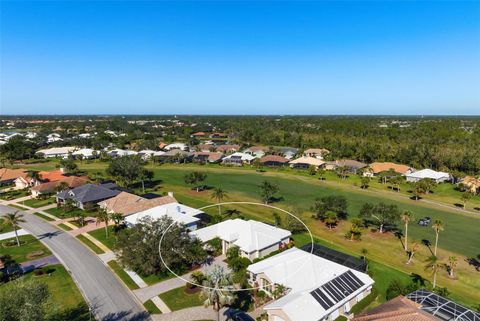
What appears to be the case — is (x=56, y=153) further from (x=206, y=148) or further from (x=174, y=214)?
(x=174, y=214)

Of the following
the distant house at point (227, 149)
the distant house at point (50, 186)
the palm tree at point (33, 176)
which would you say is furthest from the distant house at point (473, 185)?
the palm tree at point (33, 176)

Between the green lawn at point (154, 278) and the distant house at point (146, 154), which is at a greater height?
the distant house at point (146, 154)

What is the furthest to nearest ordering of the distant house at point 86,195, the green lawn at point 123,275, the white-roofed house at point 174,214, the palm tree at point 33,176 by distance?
the palm tree at point 33,176 → the distant house at point 86,195 → the white-roofed house at point 174,214 → the green lawn at point 123,275

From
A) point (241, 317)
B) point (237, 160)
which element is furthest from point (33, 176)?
point (241, 317)

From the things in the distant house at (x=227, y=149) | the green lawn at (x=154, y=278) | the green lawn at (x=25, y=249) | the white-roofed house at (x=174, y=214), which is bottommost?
the green lawn at (x=154, y=278)

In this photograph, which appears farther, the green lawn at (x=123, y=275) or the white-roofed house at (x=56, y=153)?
the white-roofed house at (x=56, y=153)

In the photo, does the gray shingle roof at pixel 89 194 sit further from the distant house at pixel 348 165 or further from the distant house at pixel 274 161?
the distant house at pixel 348 165

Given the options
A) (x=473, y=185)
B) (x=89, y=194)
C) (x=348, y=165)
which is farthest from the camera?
(x=348, y=165)

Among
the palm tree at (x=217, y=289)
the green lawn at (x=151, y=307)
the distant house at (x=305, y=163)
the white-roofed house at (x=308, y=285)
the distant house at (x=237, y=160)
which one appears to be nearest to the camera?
the palm tree at (x=217, y=289)
